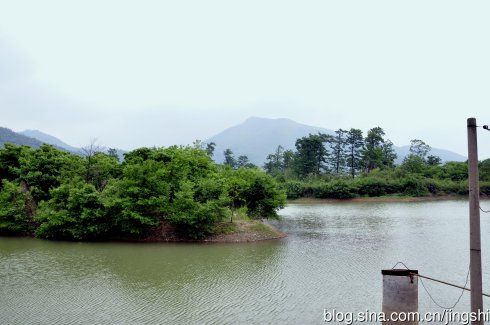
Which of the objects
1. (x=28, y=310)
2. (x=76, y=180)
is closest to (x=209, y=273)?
(x=28, y=310)

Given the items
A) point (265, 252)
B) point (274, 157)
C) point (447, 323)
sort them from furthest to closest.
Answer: point (274, 157)
point (265, 252)
point (447, 323)

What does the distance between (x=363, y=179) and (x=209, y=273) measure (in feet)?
183

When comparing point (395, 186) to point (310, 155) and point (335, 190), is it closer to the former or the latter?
point (335, 190)

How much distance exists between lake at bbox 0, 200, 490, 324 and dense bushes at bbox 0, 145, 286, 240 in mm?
1722

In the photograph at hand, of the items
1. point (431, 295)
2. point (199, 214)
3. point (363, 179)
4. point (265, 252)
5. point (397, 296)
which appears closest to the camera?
point (397, 296)

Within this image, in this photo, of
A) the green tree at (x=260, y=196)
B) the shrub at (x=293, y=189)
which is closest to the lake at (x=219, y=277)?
the green tree at (x=260, y=196)

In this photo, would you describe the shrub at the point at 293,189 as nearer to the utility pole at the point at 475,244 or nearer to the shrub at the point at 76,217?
the shrub at the point at 76,217

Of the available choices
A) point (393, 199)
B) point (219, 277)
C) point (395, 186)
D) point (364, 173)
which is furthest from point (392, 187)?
point (219, 277)

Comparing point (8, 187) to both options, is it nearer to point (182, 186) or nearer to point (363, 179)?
point (182, 186)

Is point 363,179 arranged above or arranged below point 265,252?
above

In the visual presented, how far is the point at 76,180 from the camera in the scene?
29.6 metres

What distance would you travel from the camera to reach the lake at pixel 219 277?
12.7 metres

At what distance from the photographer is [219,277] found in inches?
672

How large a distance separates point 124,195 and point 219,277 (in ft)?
42.2
